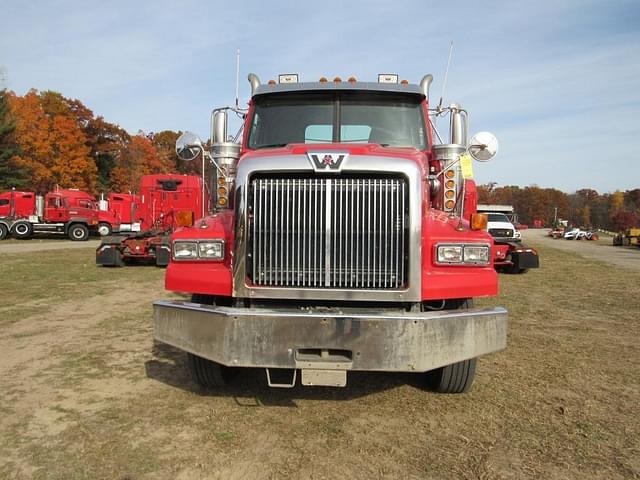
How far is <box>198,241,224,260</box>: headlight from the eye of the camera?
379cm

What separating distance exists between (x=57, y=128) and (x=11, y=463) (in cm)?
5171

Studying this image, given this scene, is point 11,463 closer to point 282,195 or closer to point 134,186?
point 282,195

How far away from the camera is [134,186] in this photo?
5947 cm

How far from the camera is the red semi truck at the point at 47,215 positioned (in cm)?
2919

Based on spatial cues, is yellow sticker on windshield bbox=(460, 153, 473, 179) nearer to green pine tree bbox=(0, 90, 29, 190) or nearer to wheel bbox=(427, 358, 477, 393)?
wheel bbox=(427, 358, 477, 393)

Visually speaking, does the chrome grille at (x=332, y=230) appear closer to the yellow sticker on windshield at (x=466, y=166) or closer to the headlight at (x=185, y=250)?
the headlight at (x=185, y=250)

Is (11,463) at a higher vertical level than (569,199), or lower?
lower

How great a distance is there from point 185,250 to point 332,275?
1153 millimetres

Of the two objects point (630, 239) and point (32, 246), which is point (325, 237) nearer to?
point (32, 246)

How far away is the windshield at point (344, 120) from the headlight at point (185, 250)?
1570mm

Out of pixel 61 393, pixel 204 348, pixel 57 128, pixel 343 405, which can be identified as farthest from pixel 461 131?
pixel 57 128

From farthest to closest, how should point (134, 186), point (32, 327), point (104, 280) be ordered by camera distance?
point (134, 186) → point (104, 280) → point (32, 327)

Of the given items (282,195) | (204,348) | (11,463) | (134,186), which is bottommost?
(11,463)

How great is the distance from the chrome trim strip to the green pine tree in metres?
45.8
